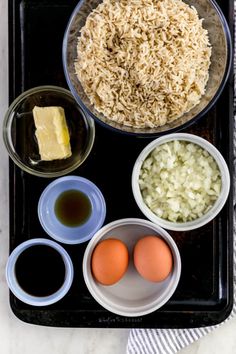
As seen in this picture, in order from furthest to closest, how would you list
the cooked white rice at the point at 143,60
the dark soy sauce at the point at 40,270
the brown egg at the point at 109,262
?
1. the dark soy sauce at the point at 40,270
2. the brown egg at the point at 109,262
3. the cooked white rice at the point at 143,60

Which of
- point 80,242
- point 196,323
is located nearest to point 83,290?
point 80,242

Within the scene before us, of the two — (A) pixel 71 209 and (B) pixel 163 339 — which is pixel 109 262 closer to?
(A) pixel 71 209

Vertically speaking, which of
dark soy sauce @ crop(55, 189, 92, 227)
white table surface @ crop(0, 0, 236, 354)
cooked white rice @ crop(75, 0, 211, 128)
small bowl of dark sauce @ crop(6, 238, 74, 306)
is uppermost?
cooked white rice @ crop(75, 0, 211, 128)

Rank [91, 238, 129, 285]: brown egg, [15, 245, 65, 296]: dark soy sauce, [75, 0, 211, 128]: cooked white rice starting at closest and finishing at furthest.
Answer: [75, 0, 211, 128]: cooked white rice → [91, 238, 129, 285]: brown egg → [15, 245, 65, 296]: dark soy sauce

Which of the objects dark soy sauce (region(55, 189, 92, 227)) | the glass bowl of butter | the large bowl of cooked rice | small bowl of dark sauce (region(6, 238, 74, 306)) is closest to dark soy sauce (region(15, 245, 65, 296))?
small bowl of dark sauce (region(6, 238, 74, 306))

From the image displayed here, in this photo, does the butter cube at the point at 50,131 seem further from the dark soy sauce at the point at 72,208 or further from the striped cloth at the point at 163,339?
the striped cloth at the point at 163,339

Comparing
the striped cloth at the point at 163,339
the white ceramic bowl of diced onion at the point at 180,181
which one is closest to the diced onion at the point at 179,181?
the white ceramic bowl of diced onion at the point at 180,181

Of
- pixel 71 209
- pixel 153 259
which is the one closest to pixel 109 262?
pixel 153 259

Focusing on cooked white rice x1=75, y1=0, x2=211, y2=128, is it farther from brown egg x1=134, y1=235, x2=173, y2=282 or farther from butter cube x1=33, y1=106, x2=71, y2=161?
brown egg x1=134, y1=235, x2=173, y2=282
